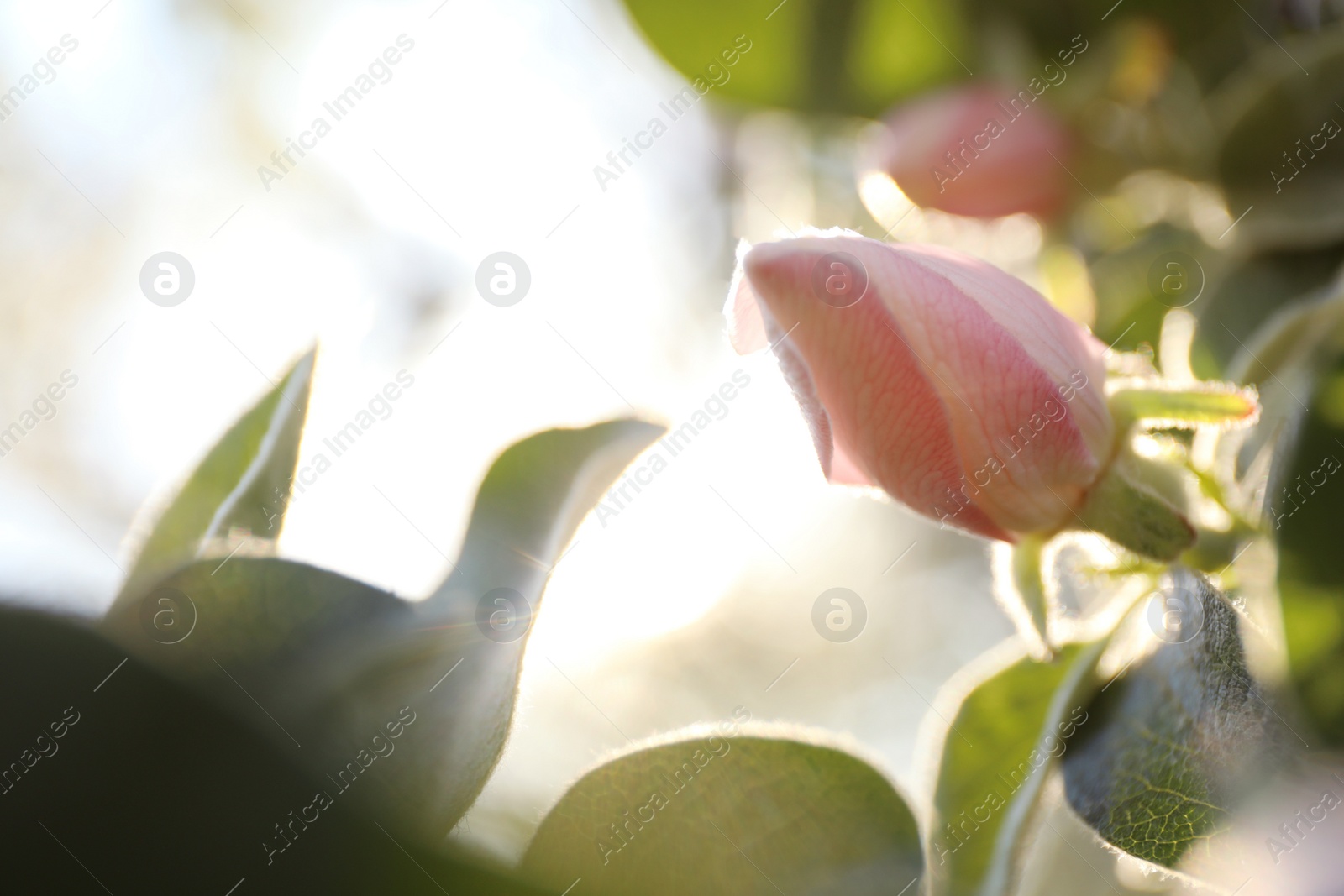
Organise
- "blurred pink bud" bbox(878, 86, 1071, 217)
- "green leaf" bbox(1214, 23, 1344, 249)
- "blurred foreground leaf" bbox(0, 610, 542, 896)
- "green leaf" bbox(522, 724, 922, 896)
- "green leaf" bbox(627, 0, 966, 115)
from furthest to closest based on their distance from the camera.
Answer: "green leaf" bbox(627, 0, 966, 115) < "blurred pink bud" bbox(878, 86, 1071, 217) < "green leaf" bbox(1214, 23, 1344, 249) < "green leaf" bbox(522, 724, 922, 896) < "blurred foreground leaf" bbox(0, 610, 542, 896)

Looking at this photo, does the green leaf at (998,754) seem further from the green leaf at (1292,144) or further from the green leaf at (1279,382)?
the green leaf at (1292,144)

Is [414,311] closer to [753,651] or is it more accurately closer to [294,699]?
[753,651]

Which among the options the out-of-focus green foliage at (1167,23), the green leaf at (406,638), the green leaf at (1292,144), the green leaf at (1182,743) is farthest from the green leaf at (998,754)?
the out-of-focus green foliage at (1167,23)

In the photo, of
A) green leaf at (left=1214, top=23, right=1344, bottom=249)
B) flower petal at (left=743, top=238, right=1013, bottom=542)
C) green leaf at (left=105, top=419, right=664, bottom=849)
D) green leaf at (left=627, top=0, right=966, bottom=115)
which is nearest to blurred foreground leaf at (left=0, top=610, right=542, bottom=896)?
green leaf at (left=105, top=419, right=664, bottom=849)

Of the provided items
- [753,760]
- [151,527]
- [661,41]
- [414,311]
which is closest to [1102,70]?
[661,41]

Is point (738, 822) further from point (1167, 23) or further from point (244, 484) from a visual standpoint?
point (1167, 23)

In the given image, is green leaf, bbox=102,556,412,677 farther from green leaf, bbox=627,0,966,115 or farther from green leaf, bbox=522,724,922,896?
green leaf, bbox=627,0,966,115
